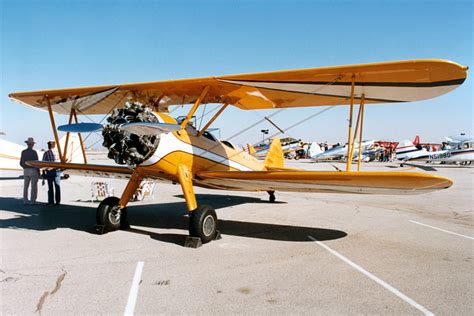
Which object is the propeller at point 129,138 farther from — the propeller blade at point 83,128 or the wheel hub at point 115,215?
the wheel hub at point 115,215

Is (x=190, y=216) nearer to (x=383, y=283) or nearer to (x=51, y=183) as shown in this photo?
(x=383, y=283)

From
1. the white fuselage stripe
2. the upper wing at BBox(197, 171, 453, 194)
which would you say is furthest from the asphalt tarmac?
the white fuselage stripe

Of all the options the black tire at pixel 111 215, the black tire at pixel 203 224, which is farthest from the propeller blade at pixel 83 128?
the black tire at pixel 203 224

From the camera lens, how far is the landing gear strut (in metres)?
6.53

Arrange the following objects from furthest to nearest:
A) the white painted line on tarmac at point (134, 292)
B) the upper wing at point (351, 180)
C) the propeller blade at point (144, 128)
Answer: the propeller blade at point (144, 128) → the upper wing at point (351, 180) → the white painted line on tarmac at point (134, 292)

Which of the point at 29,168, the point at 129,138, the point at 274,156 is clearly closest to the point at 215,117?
the point at 129,138

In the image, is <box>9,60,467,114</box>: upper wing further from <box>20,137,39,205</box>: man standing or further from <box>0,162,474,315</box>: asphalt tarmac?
<box>0,162,474,315</box>: asphalt tarmac

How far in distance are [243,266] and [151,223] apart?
361 centimetres

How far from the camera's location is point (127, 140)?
558cm

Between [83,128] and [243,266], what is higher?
[83,128]

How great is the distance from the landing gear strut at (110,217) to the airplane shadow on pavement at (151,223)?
0.83 ft

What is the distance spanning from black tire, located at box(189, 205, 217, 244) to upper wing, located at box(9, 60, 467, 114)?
2463 millimetres

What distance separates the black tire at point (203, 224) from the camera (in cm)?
570

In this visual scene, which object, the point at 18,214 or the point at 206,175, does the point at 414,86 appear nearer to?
the point at 206,175
